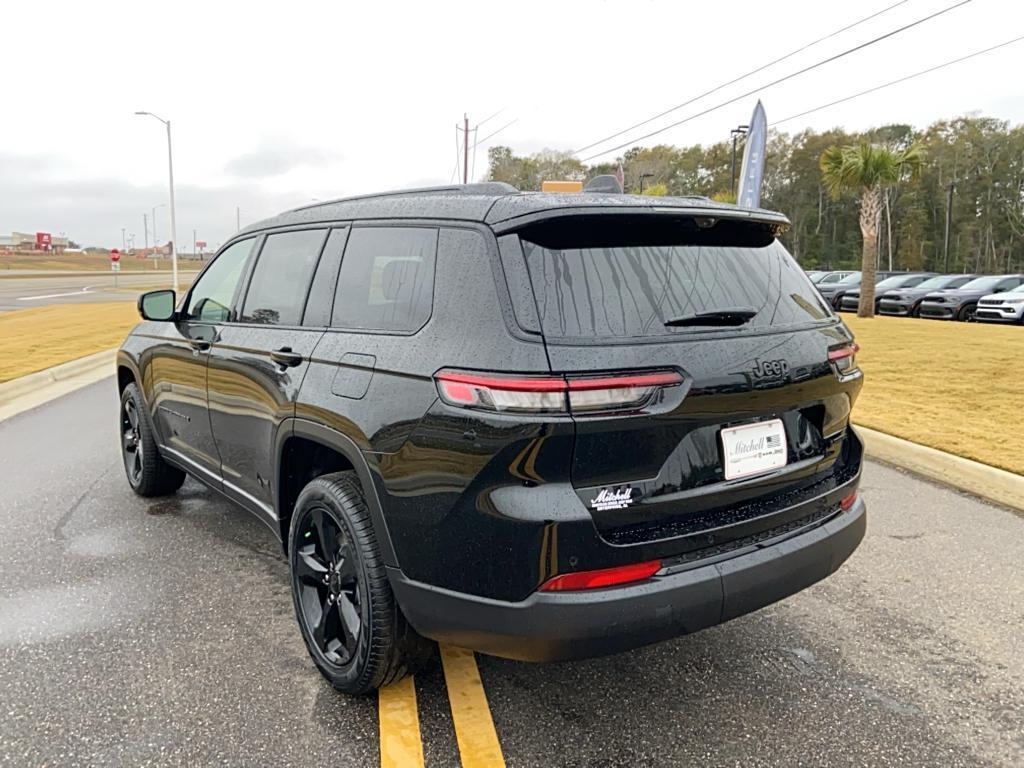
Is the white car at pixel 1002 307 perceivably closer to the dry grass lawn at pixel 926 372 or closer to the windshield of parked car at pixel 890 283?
the dry grass lawn at pixel 926 372

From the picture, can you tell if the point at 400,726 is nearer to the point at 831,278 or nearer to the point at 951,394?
the point at 951,394

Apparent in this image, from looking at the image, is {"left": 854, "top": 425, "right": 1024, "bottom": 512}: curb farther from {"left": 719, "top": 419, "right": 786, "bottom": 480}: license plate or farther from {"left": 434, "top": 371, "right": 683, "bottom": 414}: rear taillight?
{"left": 434, "top": 371, "right": 683, "bottom": 414}: rear taillight

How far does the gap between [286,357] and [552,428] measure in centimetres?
146

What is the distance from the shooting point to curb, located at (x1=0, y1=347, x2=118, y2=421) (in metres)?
8.82

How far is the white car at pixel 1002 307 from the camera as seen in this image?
68.4 ft

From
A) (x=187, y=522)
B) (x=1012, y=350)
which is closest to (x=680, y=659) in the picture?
(x=187, y=522)

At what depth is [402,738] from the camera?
2.51 meters

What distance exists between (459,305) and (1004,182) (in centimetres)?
7938

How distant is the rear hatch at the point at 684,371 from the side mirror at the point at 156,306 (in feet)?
9.53

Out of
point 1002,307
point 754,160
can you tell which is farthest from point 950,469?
point 1002,307

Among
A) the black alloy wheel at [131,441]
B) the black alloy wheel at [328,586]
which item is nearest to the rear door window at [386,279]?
the black alloy wheel at [328,586]

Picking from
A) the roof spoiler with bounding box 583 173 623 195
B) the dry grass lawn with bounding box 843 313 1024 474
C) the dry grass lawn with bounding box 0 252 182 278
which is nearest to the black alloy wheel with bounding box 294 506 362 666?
the roof spoiler with bounding box 583 173 623 195

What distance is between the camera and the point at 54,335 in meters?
15.7

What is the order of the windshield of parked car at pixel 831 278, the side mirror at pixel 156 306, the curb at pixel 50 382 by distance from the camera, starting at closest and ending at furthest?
the side mirror at pixel 156 306 < the curb at pixel 50 382 < the windshield of parked car at pixel 831 278
